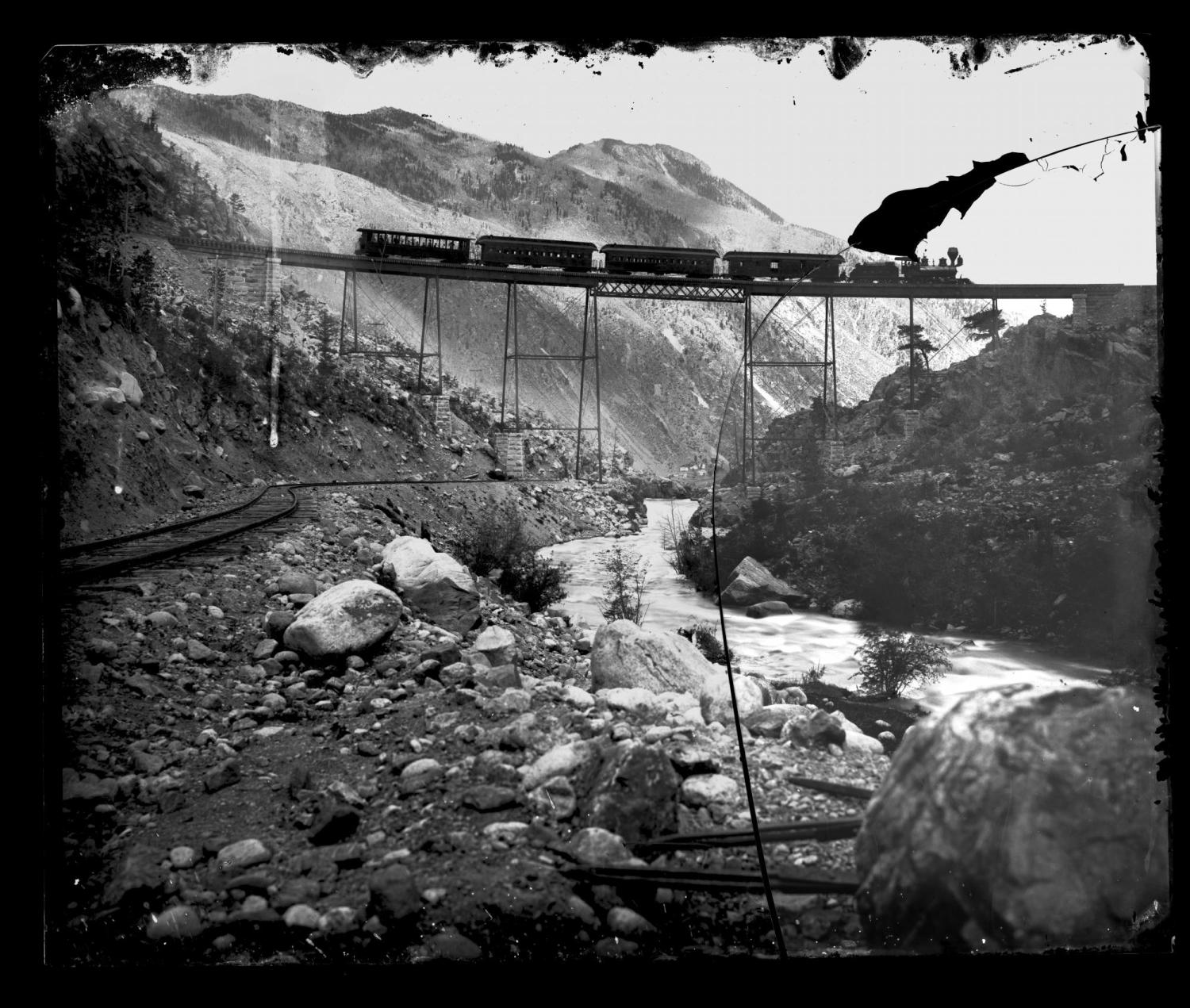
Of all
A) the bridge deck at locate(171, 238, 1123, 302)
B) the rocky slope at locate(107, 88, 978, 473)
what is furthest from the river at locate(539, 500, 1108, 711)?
the bridge deck at locate(171, 238, 1123, 302)

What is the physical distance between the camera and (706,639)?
58.7 inches

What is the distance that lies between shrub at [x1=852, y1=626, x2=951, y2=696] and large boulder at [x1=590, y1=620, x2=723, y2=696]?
12.1 inches

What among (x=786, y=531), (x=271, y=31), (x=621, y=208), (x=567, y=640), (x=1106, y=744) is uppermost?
(x=271, y=31)

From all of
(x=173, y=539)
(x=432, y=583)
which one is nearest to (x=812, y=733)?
(x=432, y=583)

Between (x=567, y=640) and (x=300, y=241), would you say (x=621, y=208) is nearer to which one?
(x=300, y=241)

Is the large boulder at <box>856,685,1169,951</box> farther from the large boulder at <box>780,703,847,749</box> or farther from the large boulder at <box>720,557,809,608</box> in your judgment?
the large boulder at <box>720,557,809,608</box>

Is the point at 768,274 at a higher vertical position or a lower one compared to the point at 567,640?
higher

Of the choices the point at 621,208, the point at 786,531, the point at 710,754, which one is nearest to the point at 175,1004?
the point at 710,754

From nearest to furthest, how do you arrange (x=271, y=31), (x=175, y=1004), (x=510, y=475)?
(x=175, y=1004)
(x=271, y=31)
(x=510, y=475)

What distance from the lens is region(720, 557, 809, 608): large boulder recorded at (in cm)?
151

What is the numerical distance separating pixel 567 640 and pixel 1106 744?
3.45ft

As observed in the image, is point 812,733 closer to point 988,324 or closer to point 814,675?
point 814,675

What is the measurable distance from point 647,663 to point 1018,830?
0.72 metres

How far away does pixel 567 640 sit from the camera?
60.2 inches
